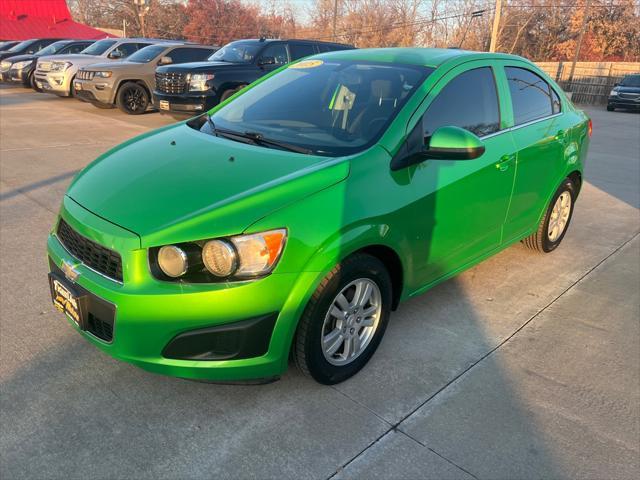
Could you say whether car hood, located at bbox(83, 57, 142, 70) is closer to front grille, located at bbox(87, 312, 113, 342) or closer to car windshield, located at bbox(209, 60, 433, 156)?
car windshield, located at bbox(209, 60, 433, 156)

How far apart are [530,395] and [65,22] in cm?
4379

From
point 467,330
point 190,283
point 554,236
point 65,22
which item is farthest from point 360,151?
point 65,22

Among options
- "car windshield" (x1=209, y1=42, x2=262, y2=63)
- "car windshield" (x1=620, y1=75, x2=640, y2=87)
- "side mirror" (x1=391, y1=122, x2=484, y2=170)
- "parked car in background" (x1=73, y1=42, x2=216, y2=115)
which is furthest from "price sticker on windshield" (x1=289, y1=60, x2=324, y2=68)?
"car windshield" (x1=620, y1=75, x2=640, y2=87)

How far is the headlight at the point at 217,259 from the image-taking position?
2.29 meters

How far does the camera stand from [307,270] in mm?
2406

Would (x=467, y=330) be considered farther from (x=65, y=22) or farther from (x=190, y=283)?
(x=65, y=22)

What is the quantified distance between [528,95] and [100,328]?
3.45 metres

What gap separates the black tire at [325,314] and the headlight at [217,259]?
33 centimetres

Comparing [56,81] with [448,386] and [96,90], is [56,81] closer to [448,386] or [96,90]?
[96,90]

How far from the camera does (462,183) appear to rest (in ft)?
10.7

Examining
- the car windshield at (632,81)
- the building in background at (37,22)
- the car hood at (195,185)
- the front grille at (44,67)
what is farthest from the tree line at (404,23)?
the car hood at (195,185)

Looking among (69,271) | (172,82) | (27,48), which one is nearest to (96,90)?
(172,82)

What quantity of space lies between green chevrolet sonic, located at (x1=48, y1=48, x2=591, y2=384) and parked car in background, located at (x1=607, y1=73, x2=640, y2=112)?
21105mm

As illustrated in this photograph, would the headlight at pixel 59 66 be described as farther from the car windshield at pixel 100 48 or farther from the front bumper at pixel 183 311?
the front bumper at pixel 183 311
